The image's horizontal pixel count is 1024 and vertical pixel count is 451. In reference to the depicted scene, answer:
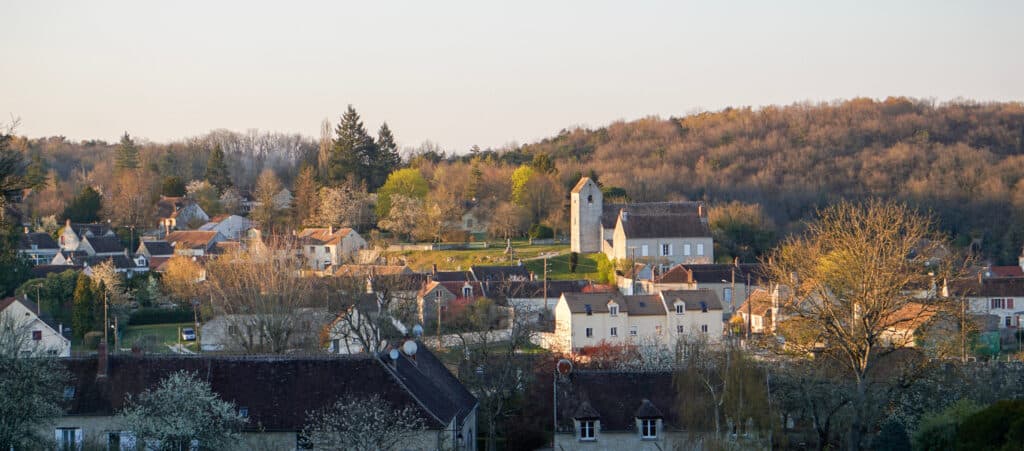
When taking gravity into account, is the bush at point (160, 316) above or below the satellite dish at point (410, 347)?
below

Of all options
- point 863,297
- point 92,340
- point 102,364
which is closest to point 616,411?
point 863,297

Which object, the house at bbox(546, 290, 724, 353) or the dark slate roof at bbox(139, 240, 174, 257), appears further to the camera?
the dark slate roof at bbox(139, 240, 174, 257)

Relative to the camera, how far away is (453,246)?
5866 cm

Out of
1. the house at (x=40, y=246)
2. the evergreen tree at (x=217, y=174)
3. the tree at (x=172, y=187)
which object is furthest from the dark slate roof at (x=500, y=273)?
the evergreen tree at (x=217, y=174)

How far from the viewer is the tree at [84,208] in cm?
6612

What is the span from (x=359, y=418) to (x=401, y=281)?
935 inches

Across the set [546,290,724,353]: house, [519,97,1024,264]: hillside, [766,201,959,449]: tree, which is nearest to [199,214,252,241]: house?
[519,97,1024,264]: hillside

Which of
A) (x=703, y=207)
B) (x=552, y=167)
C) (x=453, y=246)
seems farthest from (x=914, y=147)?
(x=453, y=246)

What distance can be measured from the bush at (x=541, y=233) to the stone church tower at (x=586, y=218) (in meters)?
4.83

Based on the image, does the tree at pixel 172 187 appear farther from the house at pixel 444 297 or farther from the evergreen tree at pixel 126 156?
the house at pixel 444 297

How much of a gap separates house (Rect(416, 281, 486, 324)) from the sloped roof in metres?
21.3

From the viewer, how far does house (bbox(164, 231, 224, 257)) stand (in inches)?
2244

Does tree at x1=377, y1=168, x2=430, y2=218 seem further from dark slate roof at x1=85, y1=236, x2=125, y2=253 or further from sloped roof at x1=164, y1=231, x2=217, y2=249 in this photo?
dark slate roof at x1=85, y1=236, x2=125, y2=253

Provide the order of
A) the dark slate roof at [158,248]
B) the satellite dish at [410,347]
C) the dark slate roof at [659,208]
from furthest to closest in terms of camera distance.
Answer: the dark slate roof at [158,248], the dark slate roof at [659,208], the satellite dish at [410,347]
